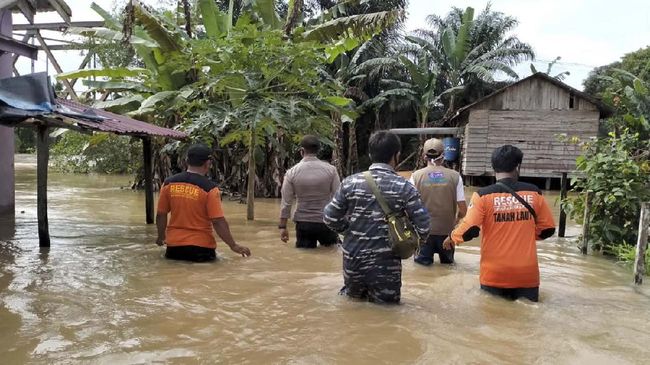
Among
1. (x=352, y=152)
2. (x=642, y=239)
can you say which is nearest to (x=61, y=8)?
(x=642, y=239)

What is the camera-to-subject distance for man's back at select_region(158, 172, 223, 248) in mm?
6207

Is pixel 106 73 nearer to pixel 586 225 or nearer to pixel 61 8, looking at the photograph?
pixel 61 8

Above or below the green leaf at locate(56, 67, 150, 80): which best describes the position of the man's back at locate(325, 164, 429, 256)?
below

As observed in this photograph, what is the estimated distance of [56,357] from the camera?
354 cm

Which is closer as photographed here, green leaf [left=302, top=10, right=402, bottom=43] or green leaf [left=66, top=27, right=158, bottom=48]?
green leaf [left=302, top=10, right=402, bottom=43]

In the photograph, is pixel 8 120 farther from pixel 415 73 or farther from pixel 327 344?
pixel 415 73

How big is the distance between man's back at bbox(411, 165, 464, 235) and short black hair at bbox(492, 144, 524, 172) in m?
1.55

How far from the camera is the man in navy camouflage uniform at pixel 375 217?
→ 4551mm

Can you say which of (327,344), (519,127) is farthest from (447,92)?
(327,344)

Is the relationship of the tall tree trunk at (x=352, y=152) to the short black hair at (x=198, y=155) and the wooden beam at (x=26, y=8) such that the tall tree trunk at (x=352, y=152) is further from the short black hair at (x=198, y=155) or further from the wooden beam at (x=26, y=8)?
the short black hair at (x=198, y=155)

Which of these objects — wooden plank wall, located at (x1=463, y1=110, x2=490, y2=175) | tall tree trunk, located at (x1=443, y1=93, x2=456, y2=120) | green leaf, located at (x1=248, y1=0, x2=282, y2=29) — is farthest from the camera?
tall tree trunk, located at (x1=443, y1=93, x2=456, y2=120)

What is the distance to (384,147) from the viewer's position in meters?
4.63

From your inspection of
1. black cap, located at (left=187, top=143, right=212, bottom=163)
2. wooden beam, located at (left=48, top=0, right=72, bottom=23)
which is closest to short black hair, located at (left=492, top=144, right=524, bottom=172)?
black cap, located at (left=187, top=143, right=212, bottom=163)

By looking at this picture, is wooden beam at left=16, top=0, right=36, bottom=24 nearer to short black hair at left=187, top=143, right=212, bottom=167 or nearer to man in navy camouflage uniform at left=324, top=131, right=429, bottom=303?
short black hair at left=187, top=143, right=212, bottom=167
